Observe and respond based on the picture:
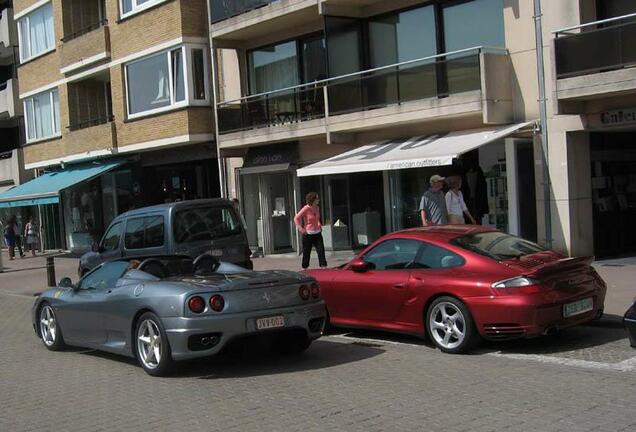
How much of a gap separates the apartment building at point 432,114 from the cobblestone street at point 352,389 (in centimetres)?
631

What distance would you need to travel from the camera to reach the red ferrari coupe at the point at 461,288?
7.62 meters

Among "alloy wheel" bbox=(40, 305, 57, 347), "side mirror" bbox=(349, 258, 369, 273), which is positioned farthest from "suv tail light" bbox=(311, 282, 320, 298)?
"alloy wheel" bbox=(40, 305, 57, 347)

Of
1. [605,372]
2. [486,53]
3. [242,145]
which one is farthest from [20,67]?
[605,372]

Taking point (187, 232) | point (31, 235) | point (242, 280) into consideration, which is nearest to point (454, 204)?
point (187, 232)

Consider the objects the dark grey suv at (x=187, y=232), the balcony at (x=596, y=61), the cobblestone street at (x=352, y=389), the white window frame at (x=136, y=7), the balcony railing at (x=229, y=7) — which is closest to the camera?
the cobblestone street at (x=352, y=389)

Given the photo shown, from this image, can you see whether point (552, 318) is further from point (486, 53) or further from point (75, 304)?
point (486, 53)

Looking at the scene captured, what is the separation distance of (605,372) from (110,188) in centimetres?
2446

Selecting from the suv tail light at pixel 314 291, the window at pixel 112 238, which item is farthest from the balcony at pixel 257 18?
the suv tail light at pixel 314 291

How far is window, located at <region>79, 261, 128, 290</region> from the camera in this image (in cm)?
869

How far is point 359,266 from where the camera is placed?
29.8ft

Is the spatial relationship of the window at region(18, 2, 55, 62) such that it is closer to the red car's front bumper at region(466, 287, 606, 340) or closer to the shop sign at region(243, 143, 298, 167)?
the shop sign at region(243, 143, 298, 167)

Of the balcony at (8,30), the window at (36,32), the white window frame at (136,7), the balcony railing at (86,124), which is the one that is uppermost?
the balcony at (8,30)

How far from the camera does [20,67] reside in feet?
105

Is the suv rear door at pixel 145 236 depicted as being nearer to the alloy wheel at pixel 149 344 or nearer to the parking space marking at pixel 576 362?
the alloy wheel at pixel 149 344
